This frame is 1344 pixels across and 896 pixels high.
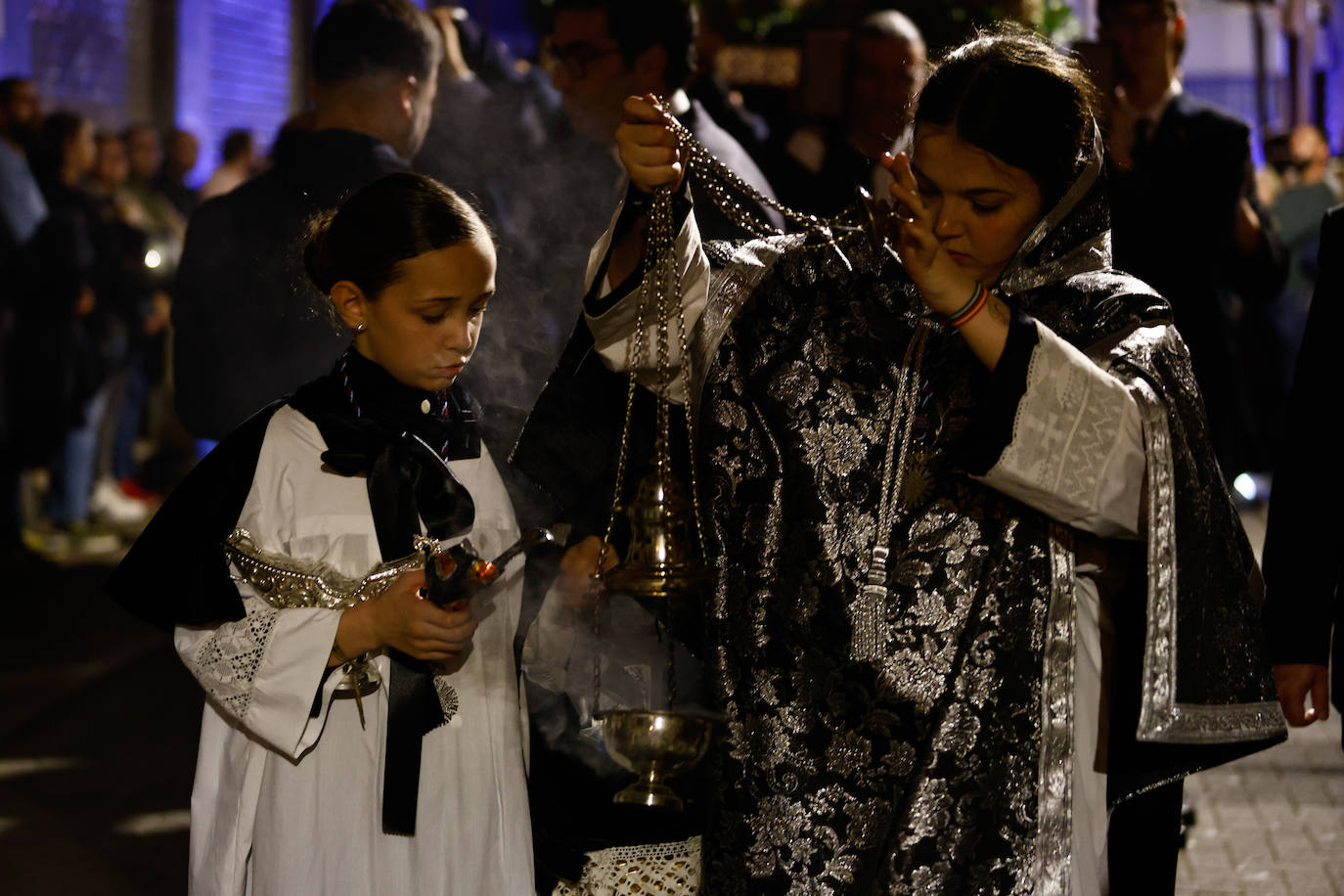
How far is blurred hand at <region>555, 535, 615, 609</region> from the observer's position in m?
2.40

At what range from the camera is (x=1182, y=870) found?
4344 millimetres

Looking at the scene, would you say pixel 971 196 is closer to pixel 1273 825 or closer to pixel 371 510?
pixel 371 510

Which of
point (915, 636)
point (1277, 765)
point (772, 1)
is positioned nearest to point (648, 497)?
point (915, 636)

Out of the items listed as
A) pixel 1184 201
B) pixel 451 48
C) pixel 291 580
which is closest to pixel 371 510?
pixel 291 580

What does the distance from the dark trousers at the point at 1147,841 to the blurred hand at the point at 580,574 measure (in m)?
0.97

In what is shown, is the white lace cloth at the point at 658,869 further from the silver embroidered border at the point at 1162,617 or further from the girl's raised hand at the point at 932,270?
the girl's raised hand at the point at 932,270

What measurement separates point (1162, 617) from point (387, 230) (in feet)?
4.18

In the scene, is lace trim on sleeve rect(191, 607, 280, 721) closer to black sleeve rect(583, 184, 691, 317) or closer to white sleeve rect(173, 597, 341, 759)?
white sleeve rect(173, 597, 341, 759)

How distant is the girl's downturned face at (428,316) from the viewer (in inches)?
90.4

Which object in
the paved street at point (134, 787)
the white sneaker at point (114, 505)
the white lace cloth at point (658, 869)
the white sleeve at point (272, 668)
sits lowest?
the white sneaker at point (114, 505)

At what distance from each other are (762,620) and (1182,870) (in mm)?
2664

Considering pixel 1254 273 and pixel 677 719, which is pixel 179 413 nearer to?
pixel 677 719

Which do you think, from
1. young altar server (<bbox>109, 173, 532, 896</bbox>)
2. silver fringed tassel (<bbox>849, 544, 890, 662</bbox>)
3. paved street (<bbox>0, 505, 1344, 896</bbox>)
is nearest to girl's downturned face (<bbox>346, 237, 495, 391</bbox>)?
young altar server (<bbox>109, 173, 532, 896</bbox>)

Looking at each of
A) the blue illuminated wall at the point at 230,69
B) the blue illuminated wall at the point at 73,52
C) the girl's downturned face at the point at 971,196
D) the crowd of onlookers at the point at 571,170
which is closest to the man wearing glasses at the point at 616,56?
the crowd of onlookers at the point at 571,170
